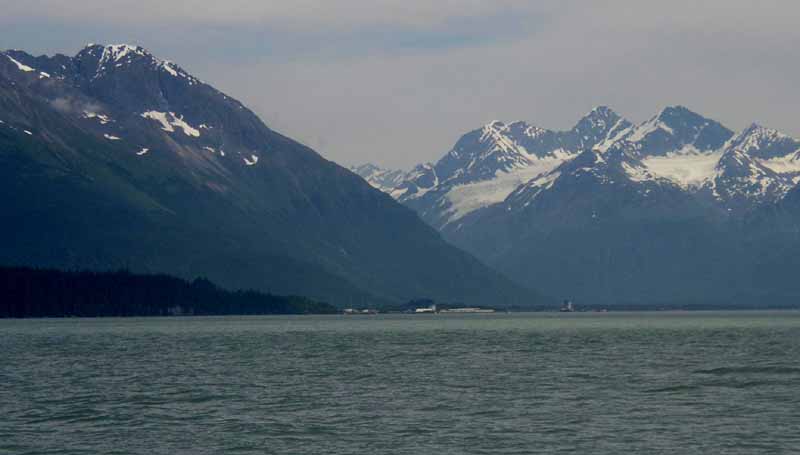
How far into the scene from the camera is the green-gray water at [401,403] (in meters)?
76.1

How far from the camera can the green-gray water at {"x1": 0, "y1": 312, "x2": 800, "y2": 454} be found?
76062mm

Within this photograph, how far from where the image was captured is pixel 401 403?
9625cm

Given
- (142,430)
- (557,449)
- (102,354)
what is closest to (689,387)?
(557,449)

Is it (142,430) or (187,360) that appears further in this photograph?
(187,360)

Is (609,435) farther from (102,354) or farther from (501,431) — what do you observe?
(102,354)

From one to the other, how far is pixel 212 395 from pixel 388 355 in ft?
187

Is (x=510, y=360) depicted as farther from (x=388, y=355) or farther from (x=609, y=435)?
(x=609, y=435)

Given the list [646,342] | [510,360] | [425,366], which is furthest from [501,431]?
[646,342]

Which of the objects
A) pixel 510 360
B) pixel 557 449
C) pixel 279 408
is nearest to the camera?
pixel 557 449

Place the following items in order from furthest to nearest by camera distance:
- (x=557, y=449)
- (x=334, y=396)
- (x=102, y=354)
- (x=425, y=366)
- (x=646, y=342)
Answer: (x=646, y=342)
(x=102, y=354)
(x=425, y=366)
(x=334, y=396)
(x=557, y=449)

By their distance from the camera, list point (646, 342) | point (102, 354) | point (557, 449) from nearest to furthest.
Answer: point (557, 449)
point (102, 354)
point (646, 342)

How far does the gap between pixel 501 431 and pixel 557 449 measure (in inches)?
291

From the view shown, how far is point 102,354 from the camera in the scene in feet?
515

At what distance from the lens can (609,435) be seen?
78.1 metres
